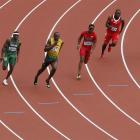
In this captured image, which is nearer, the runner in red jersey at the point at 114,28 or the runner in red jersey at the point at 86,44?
the runner in red jersey at the point at 86,44

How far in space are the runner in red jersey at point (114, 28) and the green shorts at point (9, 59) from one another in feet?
11.8

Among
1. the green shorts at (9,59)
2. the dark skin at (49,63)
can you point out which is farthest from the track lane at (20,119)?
the dark skin at (49,63)

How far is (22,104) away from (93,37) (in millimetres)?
3052

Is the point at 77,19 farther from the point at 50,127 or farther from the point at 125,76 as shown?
the point at 50,127

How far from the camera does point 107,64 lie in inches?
861

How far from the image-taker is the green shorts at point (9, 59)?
19094 mm

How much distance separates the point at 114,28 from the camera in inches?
838

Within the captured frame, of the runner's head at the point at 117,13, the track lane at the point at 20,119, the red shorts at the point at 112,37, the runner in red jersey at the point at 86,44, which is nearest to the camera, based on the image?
the track lane at the point at 20,119

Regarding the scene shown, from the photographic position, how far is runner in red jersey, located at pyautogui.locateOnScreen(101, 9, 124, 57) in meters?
21.1

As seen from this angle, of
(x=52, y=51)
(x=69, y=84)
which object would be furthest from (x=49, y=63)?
(x=69, y=84)

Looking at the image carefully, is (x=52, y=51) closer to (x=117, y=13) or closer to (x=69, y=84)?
(x=69, y=84)

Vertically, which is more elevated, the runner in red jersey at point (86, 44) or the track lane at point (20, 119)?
the runner in red jersey at point (86, 44)

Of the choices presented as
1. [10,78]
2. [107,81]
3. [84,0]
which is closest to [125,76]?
[107,81]

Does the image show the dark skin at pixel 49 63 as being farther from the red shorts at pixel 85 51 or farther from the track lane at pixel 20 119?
the red shorts at pixel 85 51
